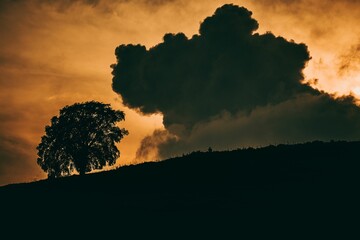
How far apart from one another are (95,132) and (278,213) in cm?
4475

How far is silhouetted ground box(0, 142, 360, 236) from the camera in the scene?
17.3m

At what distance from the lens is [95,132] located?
59156mm

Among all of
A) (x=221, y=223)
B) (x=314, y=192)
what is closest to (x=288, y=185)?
(x=314, y=192)

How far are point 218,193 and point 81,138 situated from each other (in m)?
40.9

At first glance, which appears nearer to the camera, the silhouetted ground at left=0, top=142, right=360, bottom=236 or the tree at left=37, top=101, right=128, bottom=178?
the silhouetted ground at left=0, top=142, right=360, bottom=236

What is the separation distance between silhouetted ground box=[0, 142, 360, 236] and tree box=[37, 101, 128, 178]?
27425mm

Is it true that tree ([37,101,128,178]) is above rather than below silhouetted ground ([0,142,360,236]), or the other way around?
above

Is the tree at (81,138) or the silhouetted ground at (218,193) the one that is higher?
the tree at (81,138)

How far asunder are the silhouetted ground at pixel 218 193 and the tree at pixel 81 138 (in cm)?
2742

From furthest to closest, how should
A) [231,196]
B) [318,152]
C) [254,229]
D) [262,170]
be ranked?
[318,152]
[262,170]
[231,196]
[254,229]

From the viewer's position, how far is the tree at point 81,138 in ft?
192

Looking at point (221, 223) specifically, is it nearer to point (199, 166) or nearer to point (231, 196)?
point (231, 196)

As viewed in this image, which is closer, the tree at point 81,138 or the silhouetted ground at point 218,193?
the silhouetted ground at point 218,193

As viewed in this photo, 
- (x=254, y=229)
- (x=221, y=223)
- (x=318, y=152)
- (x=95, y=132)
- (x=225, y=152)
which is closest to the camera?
(x=254, y=229)
